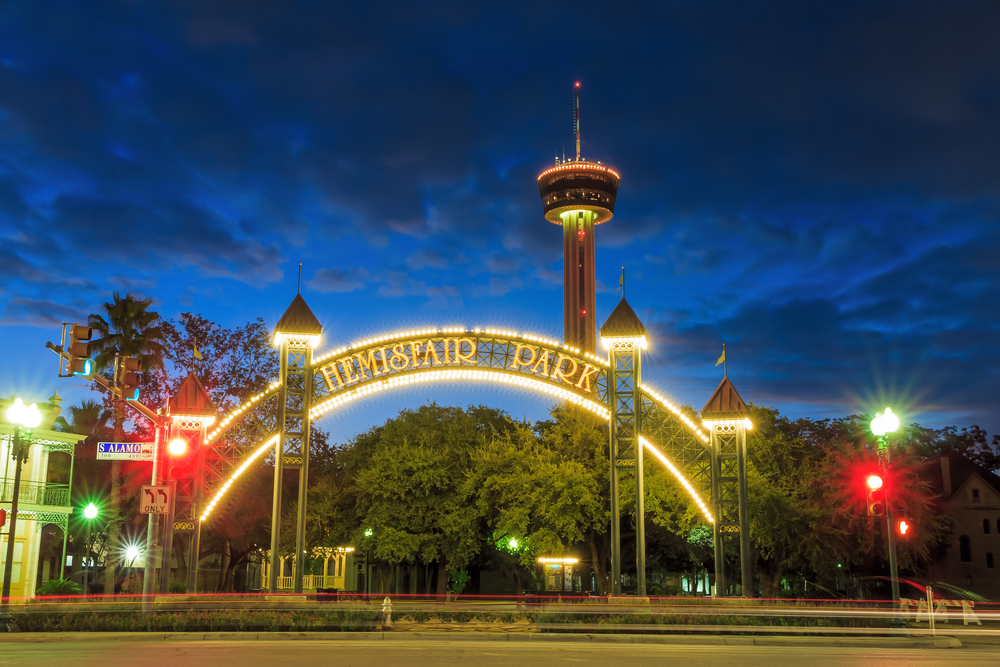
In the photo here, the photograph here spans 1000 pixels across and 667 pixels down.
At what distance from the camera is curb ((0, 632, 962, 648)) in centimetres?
1967

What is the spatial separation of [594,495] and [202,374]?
25875mm

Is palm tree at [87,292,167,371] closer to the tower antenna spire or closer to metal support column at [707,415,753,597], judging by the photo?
metal support column at [707,415,753,597]

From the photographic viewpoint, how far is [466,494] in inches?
1709

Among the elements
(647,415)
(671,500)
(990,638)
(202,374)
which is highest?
(202,374)

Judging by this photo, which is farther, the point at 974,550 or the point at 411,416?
the point at 974,550

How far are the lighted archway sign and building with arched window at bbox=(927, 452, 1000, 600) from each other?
113 feet

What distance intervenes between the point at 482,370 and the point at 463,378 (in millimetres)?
859

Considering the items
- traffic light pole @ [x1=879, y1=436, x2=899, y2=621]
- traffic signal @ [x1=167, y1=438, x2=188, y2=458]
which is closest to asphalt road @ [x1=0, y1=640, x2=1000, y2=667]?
traffic light pole @ [x1=879, y1=436, x2=899, y2=621]

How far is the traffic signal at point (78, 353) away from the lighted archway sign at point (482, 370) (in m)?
14.5

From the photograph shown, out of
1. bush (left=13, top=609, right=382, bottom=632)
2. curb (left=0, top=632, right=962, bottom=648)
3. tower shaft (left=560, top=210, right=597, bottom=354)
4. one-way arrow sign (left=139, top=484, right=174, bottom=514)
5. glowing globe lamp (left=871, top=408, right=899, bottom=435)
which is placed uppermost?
tower shaft (left=560, top=210, right=597, bottom=354)

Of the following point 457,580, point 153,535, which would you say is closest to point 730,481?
point 153,535

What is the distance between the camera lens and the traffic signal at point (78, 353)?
15.7 metres

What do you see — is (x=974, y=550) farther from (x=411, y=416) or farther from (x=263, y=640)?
(x=263, y=640)

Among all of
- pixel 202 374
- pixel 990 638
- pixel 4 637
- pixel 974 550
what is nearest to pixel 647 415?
pixel 990 638
